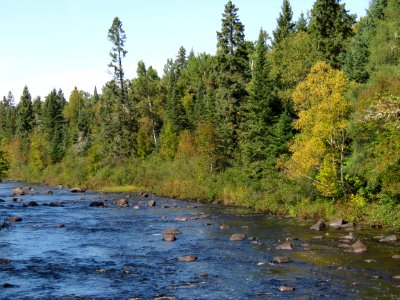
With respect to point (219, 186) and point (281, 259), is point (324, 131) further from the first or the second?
point (219, 186)

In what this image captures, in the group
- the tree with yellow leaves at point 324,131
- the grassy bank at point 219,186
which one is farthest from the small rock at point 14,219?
the tree with yellow leaves at point 324,131

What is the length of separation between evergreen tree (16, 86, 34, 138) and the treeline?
21032 mm

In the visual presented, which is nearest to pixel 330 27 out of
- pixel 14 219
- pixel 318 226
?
pixel 318 226

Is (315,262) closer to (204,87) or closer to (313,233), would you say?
(313,233)

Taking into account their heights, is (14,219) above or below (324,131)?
below

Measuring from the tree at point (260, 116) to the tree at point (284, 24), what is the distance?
122ft

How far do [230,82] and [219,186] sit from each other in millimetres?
14520

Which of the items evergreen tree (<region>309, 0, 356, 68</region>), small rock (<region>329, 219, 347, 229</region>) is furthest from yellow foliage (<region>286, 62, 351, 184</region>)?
evergreen tree (<region>309, 0, 356, 68</region>)

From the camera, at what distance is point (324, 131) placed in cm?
3869

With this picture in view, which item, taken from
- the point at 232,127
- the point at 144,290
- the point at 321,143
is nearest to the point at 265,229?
the point at 321,143

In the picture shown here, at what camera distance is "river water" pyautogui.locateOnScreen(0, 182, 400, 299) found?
20953 millimetres

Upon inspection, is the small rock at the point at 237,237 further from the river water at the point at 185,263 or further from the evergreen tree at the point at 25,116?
the evergreen tree at the point at 25,116

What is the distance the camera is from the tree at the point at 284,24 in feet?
291

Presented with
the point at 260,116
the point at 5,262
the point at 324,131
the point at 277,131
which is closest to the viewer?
the point at 5,262
